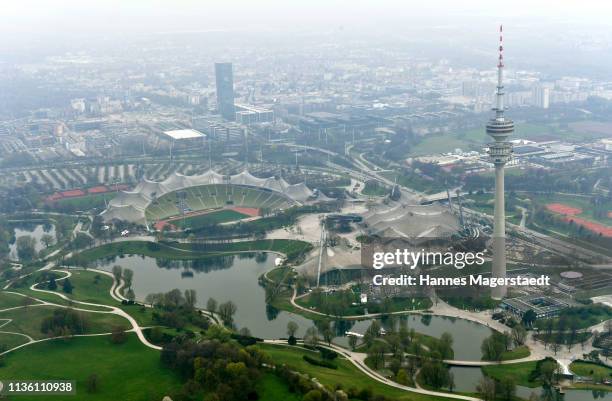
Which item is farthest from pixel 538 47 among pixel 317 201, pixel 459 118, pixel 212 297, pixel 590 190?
pixel 212 297

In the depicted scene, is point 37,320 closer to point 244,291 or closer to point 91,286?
point 91,286

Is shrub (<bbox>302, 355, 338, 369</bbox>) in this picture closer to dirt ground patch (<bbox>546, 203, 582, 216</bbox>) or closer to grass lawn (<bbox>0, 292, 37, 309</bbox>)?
grass lawn (<bbox>0, 292, 37, 309</bbox>)

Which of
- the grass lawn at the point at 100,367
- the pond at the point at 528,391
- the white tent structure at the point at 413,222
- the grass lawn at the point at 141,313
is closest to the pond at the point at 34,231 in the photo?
the grass lawn at the point at 141,313

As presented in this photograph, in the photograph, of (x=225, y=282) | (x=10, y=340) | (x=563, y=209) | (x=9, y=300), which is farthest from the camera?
(x=563, y=209)

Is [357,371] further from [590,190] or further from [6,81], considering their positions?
[6,81]

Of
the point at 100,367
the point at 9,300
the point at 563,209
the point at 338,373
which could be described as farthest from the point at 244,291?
the point at 563,209

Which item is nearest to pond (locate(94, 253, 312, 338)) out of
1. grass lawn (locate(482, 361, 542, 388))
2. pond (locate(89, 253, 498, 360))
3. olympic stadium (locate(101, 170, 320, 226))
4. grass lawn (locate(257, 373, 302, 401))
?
pond (locate(89, 253, 498, 360))
